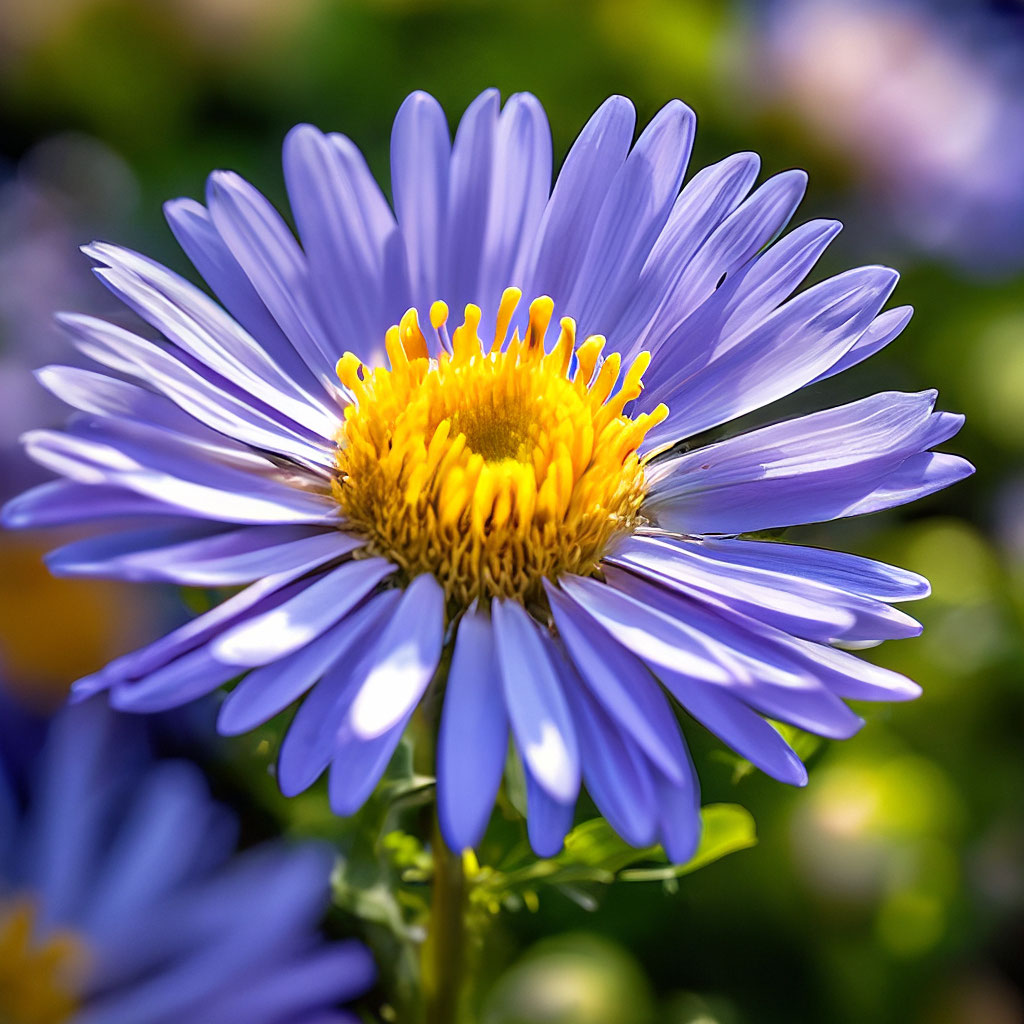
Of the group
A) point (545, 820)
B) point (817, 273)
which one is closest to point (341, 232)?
point (545, 820)

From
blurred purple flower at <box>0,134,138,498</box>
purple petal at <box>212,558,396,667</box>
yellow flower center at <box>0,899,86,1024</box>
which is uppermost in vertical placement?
blurred purple flower at <box>0,134,138,498</box>

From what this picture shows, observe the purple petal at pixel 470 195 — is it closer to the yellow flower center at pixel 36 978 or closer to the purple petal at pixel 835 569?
the purple petal at pixel 835 569

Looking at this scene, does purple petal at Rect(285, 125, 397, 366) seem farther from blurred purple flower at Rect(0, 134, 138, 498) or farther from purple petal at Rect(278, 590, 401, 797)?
blurred purple flower at Rect(0, 134, 138, 498)

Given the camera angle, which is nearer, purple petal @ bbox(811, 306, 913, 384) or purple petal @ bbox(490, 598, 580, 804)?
purple petal @ bbox(490, 598, 580, 804)

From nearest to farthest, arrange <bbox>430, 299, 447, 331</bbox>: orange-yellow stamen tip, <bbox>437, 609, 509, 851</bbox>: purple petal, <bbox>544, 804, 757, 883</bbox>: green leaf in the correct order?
<bbox>437, 609, 509, 851</bbox>: purple petal < <bbox>544, 804, 757, 883</bbox>: green leaf < <bbox>430, 299, 447, 331</bbox>: orange-yellow stamen tip

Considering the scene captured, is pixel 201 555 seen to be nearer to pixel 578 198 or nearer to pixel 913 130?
pixel 578 198

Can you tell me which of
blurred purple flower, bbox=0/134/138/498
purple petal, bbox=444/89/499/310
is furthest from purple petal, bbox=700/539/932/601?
blurred purple flower, bbox=0/134/138/498

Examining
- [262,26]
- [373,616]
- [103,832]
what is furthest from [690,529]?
[262,26]
